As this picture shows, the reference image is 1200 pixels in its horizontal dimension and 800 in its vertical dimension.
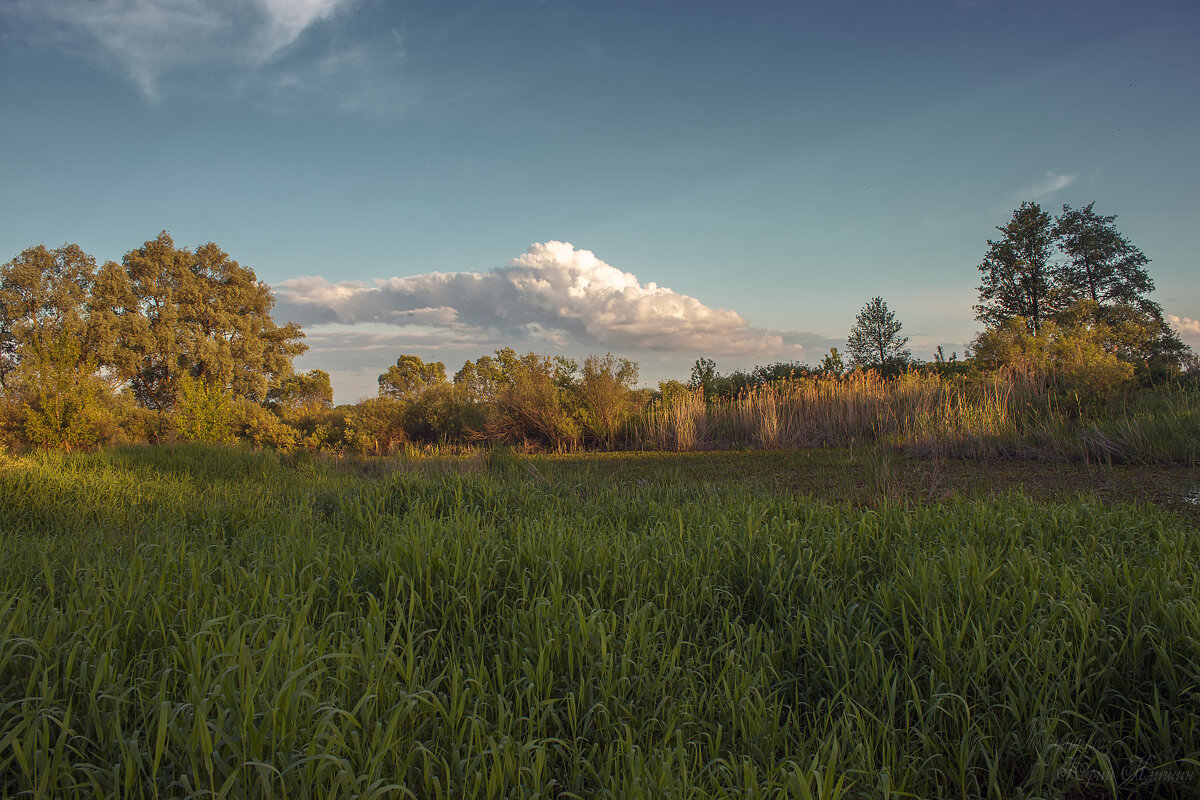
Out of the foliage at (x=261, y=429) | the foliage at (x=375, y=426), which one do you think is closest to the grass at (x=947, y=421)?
the foliage at (x=375, y=426)

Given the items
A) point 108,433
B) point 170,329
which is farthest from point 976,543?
point 170,329

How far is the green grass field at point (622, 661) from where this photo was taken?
151 cm

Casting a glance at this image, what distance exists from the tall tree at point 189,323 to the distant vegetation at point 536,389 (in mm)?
68

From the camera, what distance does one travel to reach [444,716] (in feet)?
5.59

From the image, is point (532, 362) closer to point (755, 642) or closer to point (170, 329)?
point (755, 642)

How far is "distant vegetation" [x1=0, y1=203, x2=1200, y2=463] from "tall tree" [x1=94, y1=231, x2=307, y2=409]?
7 centimetres

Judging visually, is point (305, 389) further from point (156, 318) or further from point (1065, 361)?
point (1065, 361)

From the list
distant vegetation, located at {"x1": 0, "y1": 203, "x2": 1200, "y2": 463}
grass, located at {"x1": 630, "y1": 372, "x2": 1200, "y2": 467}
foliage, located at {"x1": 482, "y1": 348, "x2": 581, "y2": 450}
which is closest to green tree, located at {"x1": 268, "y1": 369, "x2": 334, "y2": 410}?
distant vegetation, located at {"x1": 0, "y1": 203, "x2": 1200, "y2": 463}

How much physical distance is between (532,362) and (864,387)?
735 cm

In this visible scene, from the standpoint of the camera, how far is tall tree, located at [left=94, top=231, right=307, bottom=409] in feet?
70.0

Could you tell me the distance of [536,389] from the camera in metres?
12.1

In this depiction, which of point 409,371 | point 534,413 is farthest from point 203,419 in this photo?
point 409,371

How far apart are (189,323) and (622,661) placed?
27.9 metres

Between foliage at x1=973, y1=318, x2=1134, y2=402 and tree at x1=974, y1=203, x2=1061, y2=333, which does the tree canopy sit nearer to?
foliage at x1=973, y1=318, x2=1134, y2=402
